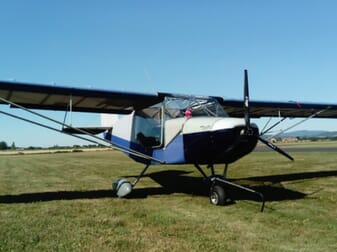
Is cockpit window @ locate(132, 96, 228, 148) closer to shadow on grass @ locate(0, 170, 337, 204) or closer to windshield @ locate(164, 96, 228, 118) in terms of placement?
windshield @ locate(164, 96, 228, 118)

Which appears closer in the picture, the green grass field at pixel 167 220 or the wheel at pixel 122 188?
the green grass field at pixel 167 220

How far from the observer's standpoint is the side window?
32.4ft

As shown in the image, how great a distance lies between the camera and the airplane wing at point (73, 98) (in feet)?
30.7

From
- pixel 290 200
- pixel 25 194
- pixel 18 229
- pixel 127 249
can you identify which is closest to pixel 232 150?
pixel 290 200

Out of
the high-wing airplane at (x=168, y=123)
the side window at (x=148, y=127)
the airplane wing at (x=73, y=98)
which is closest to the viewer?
the high-wing airplane at (x=168, y=123)

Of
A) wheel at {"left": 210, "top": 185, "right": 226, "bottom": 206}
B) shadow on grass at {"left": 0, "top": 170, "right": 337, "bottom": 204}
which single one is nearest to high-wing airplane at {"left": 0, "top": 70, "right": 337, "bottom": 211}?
wheel at {"left": 210, "top": 185, "right": 226, "bottom": 206}

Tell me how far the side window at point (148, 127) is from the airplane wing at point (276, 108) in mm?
2272

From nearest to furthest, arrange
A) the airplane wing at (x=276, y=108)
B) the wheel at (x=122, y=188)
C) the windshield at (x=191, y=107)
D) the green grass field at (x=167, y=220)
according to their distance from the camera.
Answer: the green grass field at (x=167, y=220), the windshield at (x=191, y=107), the wheel at (x=122, y=188), the airplane wing at (x=276, y=108)

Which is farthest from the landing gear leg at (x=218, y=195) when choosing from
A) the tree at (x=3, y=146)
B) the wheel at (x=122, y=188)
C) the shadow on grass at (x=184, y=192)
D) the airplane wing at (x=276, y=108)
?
the tree at (x=3, y=146)

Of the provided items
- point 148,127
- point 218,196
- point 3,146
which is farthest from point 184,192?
point 3,146

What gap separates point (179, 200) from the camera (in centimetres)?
883

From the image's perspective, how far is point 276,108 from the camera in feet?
43.0

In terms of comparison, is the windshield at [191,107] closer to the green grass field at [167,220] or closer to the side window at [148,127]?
the side window at [148,127]

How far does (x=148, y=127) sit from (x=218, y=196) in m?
3.13
